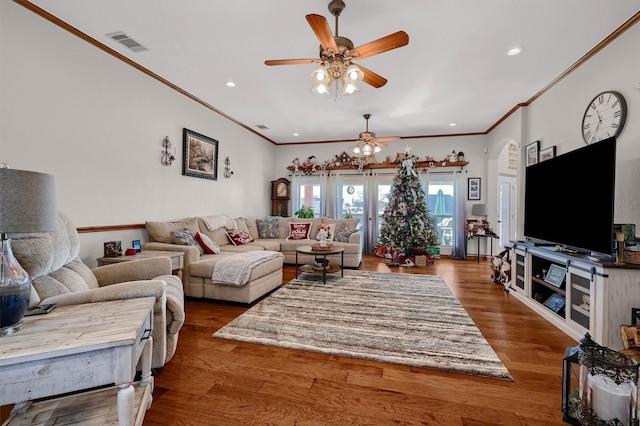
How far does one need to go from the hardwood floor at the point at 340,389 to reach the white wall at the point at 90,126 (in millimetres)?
1814

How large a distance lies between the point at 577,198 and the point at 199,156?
191 inches

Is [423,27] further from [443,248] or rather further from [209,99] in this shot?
[443,248]

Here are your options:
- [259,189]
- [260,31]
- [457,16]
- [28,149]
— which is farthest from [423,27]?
[259,189]

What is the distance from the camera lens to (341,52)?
2328 millimetres

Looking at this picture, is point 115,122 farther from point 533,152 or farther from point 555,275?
point 533,152

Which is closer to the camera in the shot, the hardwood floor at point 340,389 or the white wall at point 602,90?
the hardwood floor at point 340,389

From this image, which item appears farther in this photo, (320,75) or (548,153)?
(548,153)

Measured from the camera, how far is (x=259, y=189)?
6785 mm

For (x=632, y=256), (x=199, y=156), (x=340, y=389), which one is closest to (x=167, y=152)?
(x=199, y=156)

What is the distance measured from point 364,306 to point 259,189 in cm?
439

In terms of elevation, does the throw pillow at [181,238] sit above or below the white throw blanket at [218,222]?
below

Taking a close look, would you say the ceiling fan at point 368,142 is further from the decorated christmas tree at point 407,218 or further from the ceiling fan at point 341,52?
the ceiling fan at point 341,52

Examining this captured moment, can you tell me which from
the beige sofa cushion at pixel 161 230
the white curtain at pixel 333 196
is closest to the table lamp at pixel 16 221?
the beige sofa cushion at pixel 161 230

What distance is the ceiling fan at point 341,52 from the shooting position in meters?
2.06
